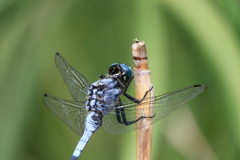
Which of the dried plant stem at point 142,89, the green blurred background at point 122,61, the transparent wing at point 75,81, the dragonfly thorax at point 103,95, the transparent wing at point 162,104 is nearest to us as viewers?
the dried plant stem at point 142,89

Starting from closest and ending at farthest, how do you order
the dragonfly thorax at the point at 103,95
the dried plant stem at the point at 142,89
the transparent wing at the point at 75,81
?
the dried plant stem at the point at 142,89 < the dragonfly thorax at the point at 103,95 < the transparent wing at the point at 75,81

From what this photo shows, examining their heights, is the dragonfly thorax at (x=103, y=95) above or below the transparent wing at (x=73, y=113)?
above

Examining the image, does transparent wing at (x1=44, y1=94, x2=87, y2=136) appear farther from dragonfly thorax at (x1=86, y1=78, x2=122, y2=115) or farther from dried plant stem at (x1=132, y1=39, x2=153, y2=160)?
dried plant stem at (x1=132, y1=39, x2=153, y2=160)

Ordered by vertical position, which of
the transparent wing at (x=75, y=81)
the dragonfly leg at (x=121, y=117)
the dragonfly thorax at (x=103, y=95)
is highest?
the transparent wing at (x=75, y=81)

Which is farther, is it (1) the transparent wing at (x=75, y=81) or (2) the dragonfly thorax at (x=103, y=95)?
(1) the transparent wing at (x=75, y=81)

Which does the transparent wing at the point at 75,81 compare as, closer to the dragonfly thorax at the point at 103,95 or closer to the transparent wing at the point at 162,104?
the dragonfly thorax at the point at 103,95

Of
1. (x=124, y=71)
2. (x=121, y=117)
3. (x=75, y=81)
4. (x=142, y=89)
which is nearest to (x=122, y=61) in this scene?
(x=75, y=81)

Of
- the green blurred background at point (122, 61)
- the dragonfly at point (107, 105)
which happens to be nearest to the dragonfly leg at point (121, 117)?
the dragonfly at point (107, 105)
